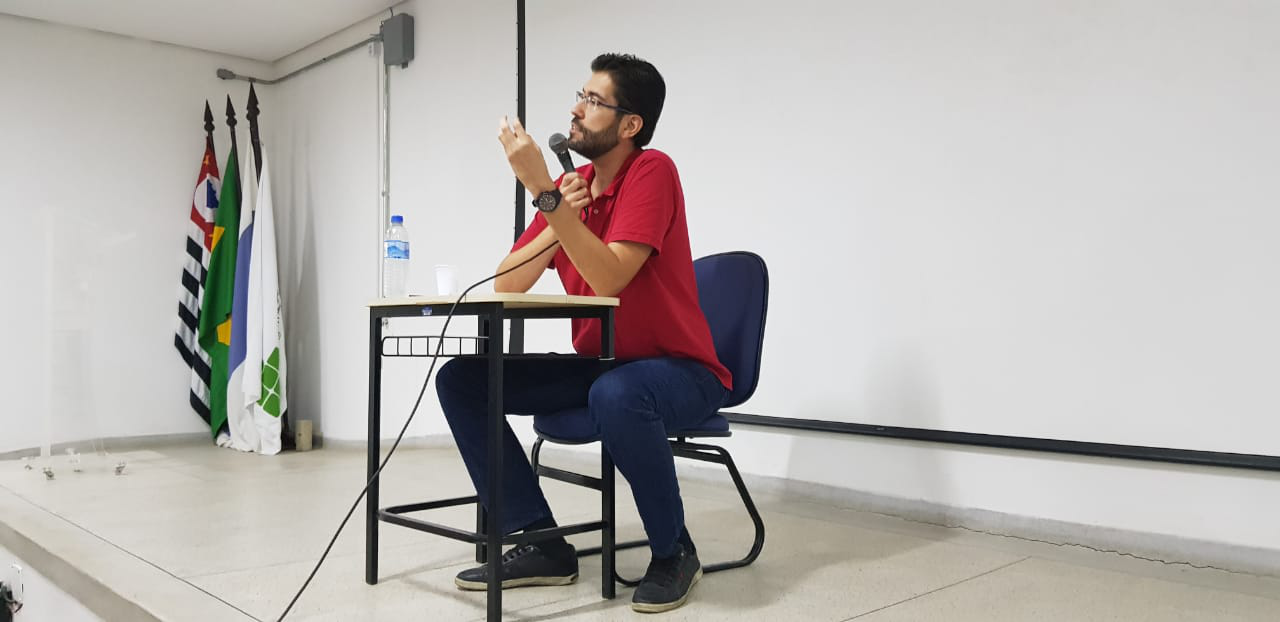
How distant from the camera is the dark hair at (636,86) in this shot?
1890 mm

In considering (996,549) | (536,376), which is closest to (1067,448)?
(996,549)

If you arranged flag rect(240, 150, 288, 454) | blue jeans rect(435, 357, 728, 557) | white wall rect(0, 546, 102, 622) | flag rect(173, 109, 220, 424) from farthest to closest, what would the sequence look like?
1. flag rect(173, 109, 220, 424)
2. flag rect(240, 150, 288, 454)
3. white wall rect(0, 546, 102, 622)
4. blue jeans rect(435, 357, 728, 557)

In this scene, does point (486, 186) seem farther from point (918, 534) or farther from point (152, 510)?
point (918, 534)

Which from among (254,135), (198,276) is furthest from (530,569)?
(198,276)

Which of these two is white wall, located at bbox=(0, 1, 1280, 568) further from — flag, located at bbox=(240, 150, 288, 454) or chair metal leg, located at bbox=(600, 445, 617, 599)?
chair metal leg, located at bbox=(600, 445, 617, 599)

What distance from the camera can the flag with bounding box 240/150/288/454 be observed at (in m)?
4.64

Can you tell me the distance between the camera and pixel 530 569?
1.85 metres

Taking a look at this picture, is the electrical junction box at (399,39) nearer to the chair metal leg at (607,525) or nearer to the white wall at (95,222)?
the white wall at (95,222)

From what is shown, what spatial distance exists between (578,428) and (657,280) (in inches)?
12.5

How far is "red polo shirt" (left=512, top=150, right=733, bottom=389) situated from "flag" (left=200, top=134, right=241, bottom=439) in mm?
3633

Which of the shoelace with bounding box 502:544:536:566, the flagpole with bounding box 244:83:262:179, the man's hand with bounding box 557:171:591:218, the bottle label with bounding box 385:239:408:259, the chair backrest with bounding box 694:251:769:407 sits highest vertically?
the flagpole with bounding box 244:83:262:179

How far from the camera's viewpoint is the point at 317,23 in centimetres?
478

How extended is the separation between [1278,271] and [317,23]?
4.31 meters

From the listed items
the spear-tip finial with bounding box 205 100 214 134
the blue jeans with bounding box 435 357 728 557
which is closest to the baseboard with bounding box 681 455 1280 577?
the blue jeans with bounding box 435 357 728 557
